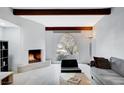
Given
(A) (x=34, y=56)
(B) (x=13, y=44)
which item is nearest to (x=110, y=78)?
(B) (x=13, y=44)

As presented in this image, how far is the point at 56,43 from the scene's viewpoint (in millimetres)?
9914

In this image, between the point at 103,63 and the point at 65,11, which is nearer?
the point at 103,63

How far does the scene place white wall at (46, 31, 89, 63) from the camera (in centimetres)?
980

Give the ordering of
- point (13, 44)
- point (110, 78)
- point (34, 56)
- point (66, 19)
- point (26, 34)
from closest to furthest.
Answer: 1. point (110, 78)
2. point (13, 44)
3. point (26, 34)
4. point (66, 19)
5. point (34, 56)

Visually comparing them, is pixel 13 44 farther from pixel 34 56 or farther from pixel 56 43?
pixel 56 43

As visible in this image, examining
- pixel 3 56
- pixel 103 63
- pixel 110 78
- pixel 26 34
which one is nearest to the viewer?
pixel 110 78

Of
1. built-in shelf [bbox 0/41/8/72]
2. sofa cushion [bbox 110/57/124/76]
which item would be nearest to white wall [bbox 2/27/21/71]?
built-in shelf [bbox 0/41/8/72]

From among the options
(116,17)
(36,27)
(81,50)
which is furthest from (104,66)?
(81,50)

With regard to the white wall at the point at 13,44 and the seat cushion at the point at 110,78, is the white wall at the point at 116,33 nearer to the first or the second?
the seat cushion at the point at 110,78

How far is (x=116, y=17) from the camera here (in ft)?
15.5

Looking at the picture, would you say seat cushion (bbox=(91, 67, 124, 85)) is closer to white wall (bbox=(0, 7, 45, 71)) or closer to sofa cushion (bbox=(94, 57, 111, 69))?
sofa cushion (bbox=(94, 57, 111, 69))

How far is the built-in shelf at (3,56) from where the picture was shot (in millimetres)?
5730

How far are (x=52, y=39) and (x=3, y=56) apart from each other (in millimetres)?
4344
